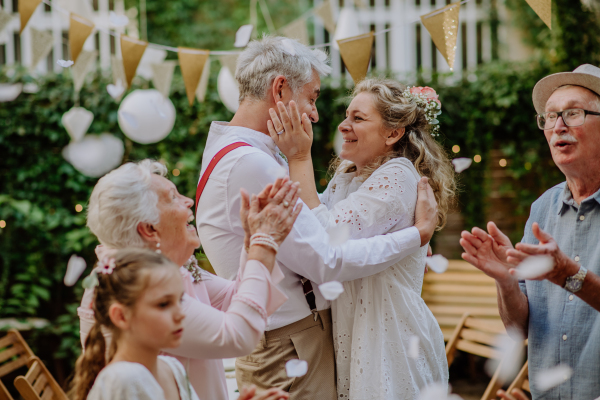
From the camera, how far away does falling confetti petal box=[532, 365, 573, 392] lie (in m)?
1.73

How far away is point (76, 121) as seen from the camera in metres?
4.24

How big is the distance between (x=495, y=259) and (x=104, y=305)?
46.2 inches

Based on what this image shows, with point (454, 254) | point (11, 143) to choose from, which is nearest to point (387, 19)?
point (454, 254)

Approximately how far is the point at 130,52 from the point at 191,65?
33 cm

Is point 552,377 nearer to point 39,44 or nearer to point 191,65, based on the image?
point 191,65

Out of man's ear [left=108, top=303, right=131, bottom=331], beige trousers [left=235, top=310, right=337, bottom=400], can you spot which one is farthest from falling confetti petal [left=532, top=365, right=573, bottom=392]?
man's ear [left=108, top=303, right=131, bottom=331]

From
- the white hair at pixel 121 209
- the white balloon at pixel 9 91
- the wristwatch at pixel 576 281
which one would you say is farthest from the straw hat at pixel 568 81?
the white balloon at pixel 9 91

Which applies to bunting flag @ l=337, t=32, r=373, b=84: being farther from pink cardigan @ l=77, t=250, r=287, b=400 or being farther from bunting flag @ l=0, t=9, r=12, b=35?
bunting flag @ l=0, t=9, r=12, b=35

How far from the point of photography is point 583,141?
178cm

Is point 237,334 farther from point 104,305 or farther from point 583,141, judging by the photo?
point 583,141

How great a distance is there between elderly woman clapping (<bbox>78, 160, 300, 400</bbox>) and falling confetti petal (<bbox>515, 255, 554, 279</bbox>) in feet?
2.07

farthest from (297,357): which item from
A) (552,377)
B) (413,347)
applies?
(552,377)

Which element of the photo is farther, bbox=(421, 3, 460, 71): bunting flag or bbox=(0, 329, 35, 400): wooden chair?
bbox=(0, 329, 35, 400): wooden chair

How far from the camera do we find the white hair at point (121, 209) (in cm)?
147
